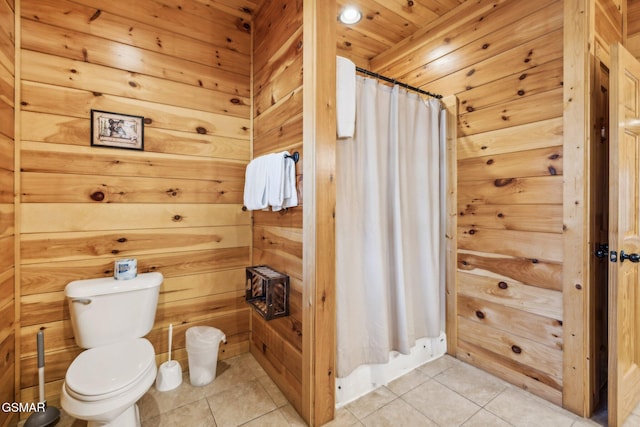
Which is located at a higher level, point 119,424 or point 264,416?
point 119,424

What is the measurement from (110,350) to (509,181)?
245 centimetres

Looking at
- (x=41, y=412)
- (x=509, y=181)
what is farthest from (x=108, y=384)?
(x=509, y=181)

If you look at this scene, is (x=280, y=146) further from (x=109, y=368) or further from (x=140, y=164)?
(x=109, y=368)

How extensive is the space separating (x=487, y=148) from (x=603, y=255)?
34.1 inches

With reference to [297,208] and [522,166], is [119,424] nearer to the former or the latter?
[297,208]

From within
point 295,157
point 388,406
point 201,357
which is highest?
point 295,157

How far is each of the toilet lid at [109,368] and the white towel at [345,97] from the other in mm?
1527

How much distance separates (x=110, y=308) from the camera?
1610 mm

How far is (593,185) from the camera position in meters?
1.63

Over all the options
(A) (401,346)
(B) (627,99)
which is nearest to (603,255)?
(B) (627,99)

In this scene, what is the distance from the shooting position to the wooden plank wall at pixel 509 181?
5.54 ft
